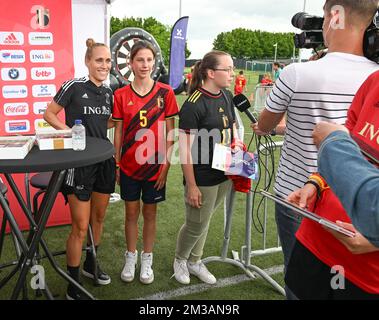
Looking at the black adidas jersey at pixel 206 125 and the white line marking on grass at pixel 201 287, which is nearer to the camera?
the black adidas jersey at pixel 206 125

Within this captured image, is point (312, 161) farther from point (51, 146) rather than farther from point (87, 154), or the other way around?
point (51, 146)

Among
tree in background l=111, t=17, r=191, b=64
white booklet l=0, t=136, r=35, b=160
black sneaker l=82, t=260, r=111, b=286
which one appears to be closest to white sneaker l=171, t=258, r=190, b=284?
black sneaker l=82, t=260, r=111, b=286

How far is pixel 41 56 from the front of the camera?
351 cm

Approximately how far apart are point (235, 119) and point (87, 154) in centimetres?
→ 137

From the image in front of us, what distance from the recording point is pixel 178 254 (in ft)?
10.2

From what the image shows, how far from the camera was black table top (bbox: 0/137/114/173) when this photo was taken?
5.65 feet

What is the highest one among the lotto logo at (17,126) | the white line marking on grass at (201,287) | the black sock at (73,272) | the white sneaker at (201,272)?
the lotto logo at (17,126)

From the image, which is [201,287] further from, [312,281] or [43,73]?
[43,73]

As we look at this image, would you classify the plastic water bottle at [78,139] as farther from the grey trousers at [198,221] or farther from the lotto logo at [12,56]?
the lotto logo at [12,56]

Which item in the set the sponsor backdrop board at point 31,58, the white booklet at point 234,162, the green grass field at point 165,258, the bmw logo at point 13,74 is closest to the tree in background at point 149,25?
the green grass field at point 165,258

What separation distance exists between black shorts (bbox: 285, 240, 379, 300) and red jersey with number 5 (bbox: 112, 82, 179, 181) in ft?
5.44

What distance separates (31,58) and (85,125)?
4.12ft

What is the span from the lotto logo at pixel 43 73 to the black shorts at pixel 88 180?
52.2 inches

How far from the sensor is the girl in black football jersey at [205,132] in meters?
2.69
